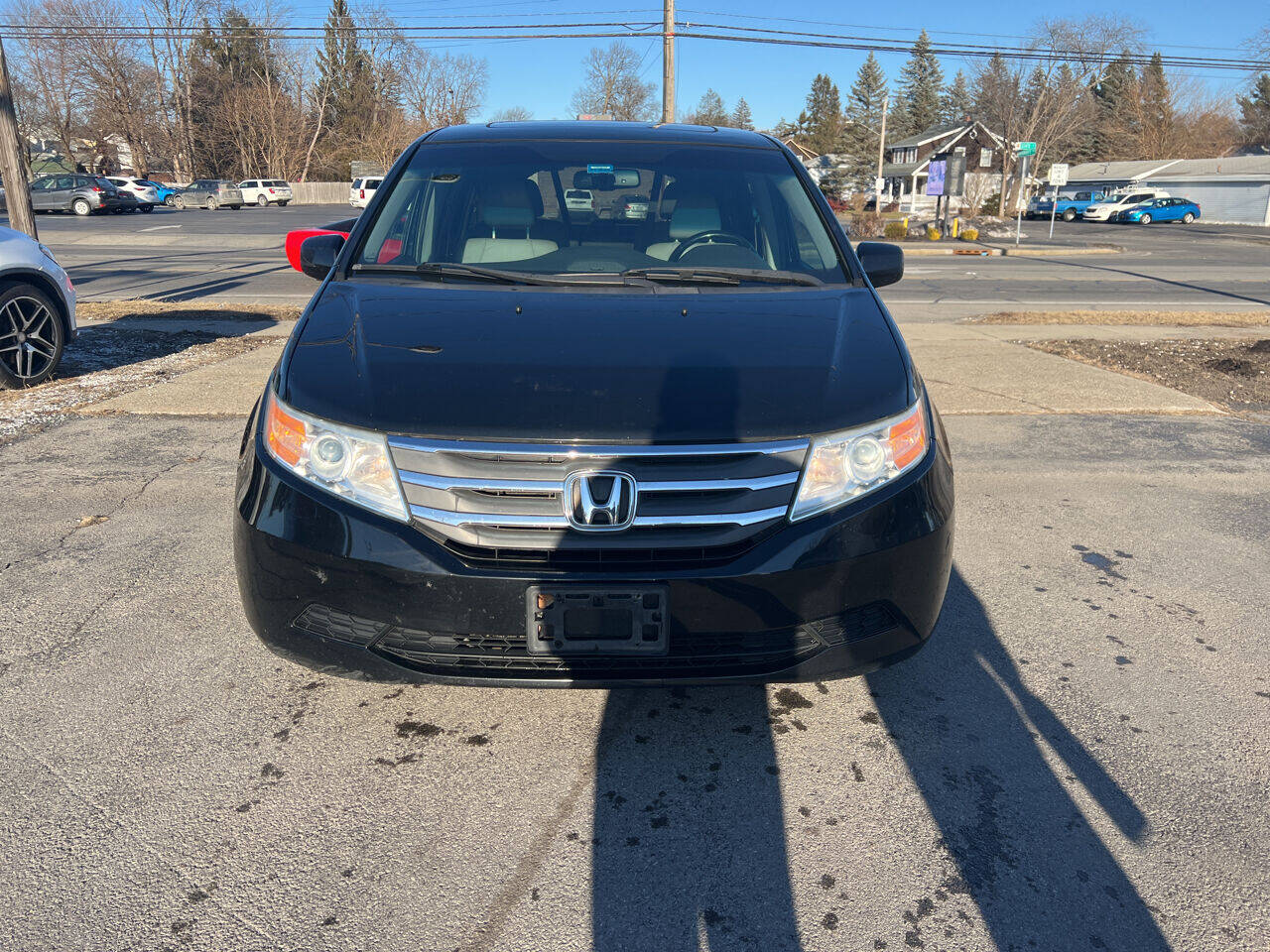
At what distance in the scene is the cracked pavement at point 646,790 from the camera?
2.11 meters

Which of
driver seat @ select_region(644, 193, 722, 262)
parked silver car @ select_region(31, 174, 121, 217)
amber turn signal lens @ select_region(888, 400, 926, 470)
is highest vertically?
parked silver car @ select_region(31, 174, 121, 217)

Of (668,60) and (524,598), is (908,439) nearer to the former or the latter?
(524,598)

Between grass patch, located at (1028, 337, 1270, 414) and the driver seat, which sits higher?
the driver seat

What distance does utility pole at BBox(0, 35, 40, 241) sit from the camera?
10.6 meters

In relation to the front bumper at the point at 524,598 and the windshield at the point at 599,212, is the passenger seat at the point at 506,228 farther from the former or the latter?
the front bumper at the point at 524,598

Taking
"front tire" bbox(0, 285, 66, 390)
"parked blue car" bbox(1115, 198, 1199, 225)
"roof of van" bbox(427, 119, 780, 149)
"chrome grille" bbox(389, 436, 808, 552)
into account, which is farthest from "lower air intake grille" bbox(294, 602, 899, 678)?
"parked blue car" bbox(1115, 198, 1199, 225)

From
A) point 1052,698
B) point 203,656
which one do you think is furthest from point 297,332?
point 1052,698

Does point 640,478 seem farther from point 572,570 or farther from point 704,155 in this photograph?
point 704,155

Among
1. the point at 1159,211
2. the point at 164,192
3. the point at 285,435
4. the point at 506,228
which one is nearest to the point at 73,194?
the point at 164,192

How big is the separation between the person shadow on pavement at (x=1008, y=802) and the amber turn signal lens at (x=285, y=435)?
6.10 feet

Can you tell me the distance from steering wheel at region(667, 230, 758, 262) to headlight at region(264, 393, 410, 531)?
63.5 inches

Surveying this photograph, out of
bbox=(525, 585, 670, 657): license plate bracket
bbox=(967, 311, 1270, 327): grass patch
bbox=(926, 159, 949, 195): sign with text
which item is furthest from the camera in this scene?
bbox=(926, 159, 949, 195): sign with text

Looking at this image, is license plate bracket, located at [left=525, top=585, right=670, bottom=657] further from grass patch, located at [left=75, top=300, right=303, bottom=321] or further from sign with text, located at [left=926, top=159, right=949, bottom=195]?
sign with text, located at [left=926, top=159, right=949, bottom=195]

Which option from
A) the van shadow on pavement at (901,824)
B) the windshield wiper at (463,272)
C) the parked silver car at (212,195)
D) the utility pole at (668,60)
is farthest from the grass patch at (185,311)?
the parked silver car at (212,195)
